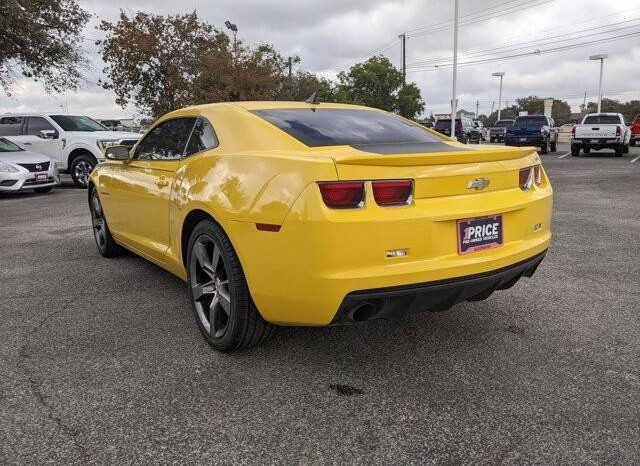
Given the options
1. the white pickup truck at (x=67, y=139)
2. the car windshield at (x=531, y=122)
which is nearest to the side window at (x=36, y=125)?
the white pickup truck at (x=67, y=139)

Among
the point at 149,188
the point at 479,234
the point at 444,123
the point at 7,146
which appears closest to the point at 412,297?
the point at 479,234

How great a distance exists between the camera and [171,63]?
2884cm

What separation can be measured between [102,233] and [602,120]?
2149 centimetres

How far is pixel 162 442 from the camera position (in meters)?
2.39

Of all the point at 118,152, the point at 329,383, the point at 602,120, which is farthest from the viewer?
the point at 602,120

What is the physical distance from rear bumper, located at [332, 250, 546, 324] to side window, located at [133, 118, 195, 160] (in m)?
1.85

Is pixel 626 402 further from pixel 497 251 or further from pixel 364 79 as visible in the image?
pixel 364 79

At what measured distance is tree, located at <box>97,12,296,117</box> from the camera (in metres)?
28.5

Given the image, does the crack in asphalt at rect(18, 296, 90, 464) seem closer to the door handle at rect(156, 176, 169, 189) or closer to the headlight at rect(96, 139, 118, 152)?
the door handle at rect(156, 176, 169, 189)

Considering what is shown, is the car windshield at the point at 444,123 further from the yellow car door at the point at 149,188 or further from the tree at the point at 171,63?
the yellow car door at the point at 149,188

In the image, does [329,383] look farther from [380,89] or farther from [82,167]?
[380,89]

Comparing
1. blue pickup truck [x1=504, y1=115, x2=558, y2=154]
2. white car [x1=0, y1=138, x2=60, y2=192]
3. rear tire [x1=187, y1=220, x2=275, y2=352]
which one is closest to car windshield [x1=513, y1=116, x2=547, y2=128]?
blue pickup truck [x1=504, y1=115, x2=558, y2=154]

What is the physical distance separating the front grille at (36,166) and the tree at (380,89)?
36.8 m

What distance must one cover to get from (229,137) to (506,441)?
2.22 m
